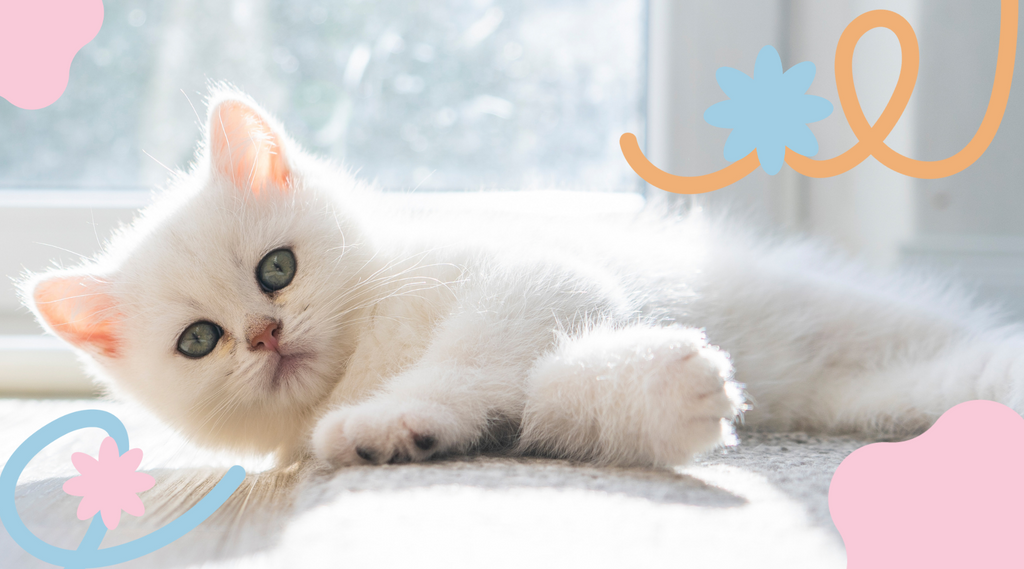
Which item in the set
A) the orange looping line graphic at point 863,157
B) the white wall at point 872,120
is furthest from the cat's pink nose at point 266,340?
the white wall at point 872,120

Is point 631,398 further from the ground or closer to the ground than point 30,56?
closer to the ground

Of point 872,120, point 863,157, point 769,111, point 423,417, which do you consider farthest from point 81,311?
point 872,120

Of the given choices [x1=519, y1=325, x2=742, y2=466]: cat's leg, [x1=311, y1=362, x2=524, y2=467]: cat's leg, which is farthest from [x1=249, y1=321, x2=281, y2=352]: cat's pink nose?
[x1=519, y1=325, x2=742, y2=466]: cat's leg

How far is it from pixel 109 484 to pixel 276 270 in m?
0.30

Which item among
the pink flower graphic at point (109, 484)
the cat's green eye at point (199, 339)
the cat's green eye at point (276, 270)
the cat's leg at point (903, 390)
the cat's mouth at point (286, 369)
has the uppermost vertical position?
the cat's green eye at point (276, 270)

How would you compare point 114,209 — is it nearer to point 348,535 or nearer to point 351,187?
point 351,187

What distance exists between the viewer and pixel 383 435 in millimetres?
621

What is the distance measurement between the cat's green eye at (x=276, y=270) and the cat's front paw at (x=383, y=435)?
0.73ft

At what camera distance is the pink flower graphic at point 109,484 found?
570mm

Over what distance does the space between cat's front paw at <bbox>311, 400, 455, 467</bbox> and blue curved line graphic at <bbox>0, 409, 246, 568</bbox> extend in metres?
0.09

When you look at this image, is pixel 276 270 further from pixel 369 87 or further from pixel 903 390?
pixel 903 390

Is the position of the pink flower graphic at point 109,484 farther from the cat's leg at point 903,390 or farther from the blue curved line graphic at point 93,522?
the cat's leg at point 903,390

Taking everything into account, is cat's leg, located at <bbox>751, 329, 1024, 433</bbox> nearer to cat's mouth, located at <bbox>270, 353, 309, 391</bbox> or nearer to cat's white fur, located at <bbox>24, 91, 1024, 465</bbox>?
cat's white fur, located at <bbox>24, 91, 1024, 465</bbox>

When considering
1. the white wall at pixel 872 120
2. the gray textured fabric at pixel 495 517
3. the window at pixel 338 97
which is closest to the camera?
the gray textured fabric at pixel 495 517
